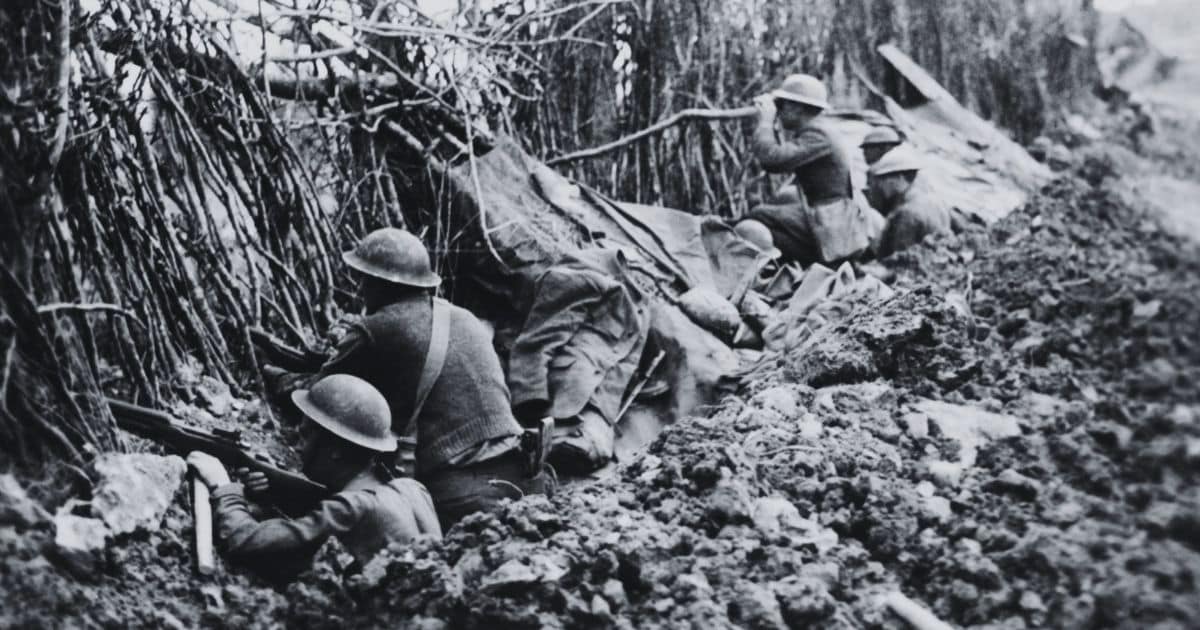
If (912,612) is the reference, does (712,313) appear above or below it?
below

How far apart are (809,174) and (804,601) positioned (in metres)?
4.88

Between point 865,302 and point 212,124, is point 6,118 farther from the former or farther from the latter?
point 865,302

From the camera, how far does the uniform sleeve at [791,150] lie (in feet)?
26.5

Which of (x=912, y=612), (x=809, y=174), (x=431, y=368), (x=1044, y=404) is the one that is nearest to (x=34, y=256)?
(x=431, y=368)

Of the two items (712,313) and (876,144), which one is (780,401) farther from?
(876,144)

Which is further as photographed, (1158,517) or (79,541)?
(79,541)

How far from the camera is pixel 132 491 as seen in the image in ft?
12.6

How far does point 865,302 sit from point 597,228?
1.45 meters

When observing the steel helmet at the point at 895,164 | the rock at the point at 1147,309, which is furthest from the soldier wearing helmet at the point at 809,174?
the rock at the point at 1147,309

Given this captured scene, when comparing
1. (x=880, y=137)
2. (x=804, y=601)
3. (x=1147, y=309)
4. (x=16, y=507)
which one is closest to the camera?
(x=16, y=507)

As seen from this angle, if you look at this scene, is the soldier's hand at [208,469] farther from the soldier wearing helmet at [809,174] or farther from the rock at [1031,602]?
the soldier wearing helmet at [809,174]

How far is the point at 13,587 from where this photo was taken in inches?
134

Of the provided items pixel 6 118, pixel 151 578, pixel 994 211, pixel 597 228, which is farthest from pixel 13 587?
pixel 994 211

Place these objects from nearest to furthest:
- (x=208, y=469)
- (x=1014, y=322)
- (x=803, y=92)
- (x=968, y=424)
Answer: (x=208, y=469), (x=968, y=424), (x=1014, y=322), (x=803, y=92)
